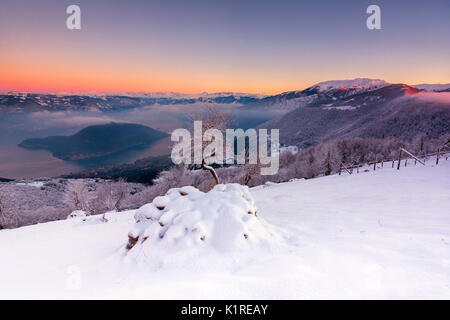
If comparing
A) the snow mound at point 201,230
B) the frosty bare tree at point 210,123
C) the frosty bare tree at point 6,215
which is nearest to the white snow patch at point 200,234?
the snow mound at point 201,230

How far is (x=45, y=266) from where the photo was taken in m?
7.18

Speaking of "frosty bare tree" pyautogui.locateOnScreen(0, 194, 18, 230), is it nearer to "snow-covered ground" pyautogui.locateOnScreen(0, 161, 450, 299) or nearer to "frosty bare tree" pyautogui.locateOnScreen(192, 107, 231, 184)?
"snow-covered ground" pyautogui.locateOnScreen(0, 161, 450, 299)

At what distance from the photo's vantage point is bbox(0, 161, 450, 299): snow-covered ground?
3715mm

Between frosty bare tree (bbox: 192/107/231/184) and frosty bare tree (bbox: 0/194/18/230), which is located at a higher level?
frosty bare tree (bbox: 192/107/231/184)

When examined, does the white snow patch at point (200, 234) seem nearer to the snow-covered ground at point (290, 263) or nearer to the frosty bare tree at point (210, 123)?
the snow-covered ground at point (290, 263)

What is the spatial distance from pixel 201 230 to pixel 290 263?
8.89 feet

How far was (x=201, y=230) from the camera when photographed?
6.21 meters

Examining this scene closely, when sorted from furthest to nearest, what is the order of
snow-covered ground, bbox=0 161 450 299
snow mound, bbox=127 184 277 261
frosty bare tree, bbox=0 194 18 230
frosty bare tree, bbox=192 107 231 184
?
frosty bare tree, bbox=0 194 18 230
frosty bare tree, bbox=192 107 231 184
snow mound, bbox=127 184 277 261
snow-covered ground, bbox=0 161 450 299

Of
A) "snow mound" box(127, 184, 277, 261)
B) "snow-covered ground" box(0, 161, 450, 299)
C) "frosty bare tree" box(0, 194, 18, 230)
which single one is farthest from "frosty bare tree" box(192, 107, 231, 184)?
"frosty bare tree" box(0, 194, 18, 230)

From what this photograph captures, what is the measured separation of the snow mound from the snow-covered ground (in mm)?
158

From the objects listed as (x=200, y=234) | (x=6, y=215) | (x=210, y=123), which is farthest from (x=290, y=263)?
(x=6, y=215)
